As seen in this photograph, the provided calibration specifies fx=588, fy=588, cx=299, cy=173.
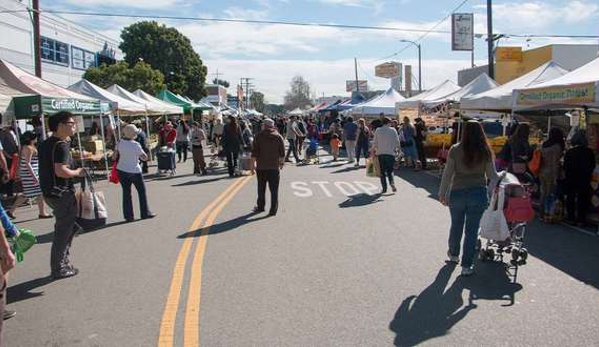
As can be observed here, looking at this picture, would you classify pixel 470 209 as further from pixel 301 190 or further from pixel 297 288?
pixel 301 190

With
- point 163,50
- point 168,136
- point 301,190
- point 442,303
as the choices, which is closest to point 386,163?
point 301,190

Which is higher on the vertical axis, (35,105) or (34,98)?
(34,98)

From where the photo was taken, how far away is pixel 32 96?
43.1 ft

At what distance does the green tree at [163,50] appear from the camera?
58.8 meters

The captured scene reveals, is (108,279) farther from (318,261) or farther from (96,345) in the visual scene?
(318,261)

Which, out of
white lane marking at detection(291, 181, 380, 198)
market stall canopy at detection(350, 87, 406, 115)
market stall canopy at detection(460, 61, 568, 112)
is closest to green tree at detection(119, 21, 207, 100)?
market stall canopy at detection(350, 87, 406, 115)

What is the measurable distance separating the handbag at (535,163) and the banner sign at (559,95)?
1023 mm

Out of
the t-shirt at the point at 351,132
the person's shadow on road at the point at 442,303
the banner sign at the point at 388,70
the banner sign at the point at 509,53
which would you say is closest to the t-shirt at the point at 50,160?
the person's shadow on road at the point at 442,303

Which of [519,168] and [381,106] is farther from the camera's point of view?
[381,106]

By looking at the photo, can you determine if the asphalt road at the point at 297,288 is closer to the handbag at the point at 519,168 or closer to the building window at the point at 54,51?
the handbag at the point at 519,168

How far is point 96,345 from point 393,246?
4.38 m

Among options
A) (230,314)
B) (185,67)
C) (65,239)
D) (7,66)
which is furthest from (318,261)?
(185,67)

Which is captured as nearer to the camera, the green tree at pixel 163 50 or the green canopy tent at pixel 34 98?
the green canopy tent at pixel 34 98

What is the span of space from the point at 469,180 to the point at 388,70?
95.5 meters
